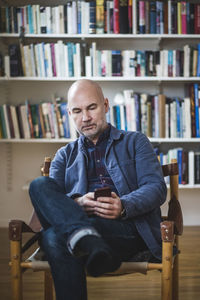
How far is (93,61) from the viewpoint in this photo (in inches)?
128

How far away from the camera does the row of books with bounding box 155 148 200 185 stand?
333cm

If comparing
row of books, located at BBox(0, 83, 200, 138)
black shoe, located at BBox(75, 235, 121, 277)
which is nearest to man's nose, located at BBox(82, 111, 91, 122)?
black shoe, located at BBox(75, 235, 121, 277)

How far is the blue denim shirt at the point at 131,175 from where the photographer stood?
1.57 m

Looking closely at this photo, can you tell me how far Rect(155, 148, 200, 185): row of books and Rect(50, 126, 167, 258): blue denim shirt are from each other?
1544 millimetres

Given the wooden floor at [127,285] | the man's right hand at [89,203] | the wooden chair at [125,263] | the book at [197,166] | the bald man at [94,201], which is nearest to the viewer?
the bald man at [94,201]

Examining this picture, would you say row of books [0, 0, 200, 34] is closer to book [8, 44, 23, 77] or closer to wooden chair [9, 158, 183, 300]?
book [8, 44, 23, 77]

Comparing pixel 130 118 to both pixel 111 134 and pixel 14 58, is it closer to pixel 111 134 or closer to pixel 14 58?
pixel 14 58

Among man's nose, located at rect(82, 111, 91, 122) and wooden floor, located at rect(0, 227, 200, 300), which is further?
wooden floor, located at rect(0, 227, 200, 300)

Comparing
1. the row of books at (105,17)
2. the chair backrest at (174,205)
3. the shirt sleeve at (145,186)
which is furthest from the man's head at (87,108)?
the row of books at (105,17)

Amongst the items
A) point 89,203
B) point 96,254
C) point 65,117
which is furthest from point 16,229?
point 65,117

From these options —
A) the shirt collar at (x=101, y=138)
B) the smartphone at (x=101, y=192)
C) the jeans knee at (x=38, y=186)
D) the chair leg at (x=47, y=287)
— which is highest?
the shirt collar at (x=101, y=138)

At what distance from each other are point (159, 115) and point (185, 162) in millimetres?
434

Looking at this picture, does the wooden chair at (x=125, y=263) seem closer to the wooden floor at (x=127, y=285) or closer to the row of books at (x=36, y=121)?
the wooden floor at (x=127, y=285)

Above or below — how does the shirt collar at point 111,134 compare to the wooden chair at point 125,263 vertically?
above
